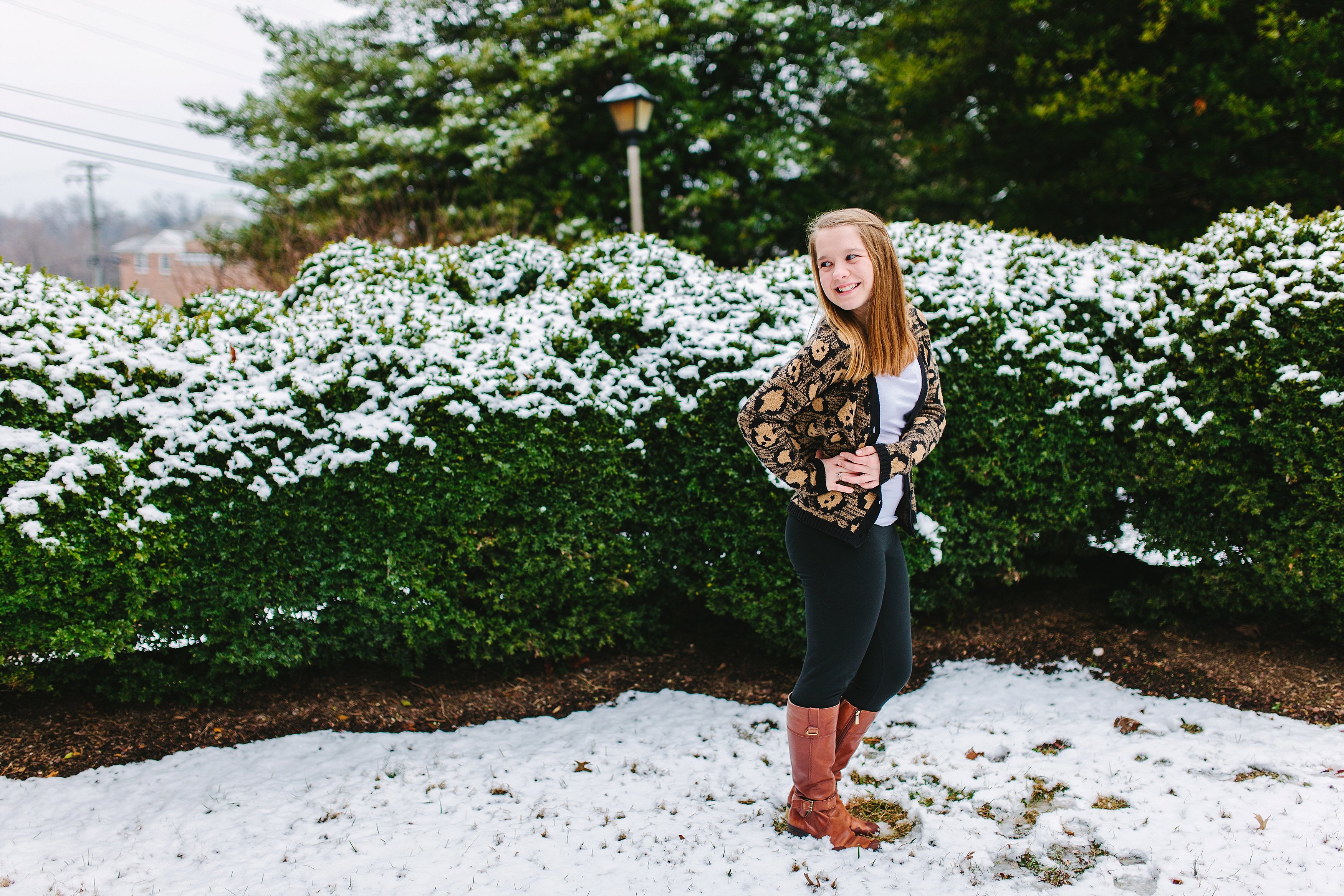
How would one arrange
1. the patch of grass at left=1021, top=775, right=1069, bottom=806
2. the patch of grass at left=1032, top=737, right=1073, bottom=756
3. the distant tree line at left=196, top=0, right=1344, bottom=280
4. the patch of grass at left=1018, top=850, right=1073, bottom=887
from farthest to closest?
the distant tree line at left=196, top=0, right=1344, bottom=280
the patch of grass at left=1032, top=737, right=1073, bottom=756
the patch of grass at left=1021, top=775, right=1069, bottom=806
the patch of grass at left=1018, top=850, right=1073, bottom=887

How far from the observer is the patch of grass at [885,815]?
247 centimetres

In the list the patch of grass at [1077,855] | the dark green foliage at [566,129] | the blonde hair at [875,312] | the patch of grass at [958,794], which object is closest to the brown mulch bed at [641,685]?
the patch of grass at [958,794]

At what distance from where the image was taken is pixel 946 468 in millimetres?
3373

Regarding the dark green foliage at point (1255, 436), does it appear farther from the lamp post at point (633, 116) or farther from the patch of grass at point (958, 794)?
the lamp post at point (633, 116)

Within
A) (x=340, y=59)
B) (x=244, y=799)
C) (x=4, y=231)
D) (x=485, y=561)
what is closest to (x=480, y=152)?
(x=340, y=59)

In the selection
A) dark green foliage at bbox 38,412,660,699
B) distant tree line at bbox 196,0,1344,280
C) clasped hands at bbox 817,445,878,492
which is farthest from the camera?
distant tree line at bbox 196,0,1344,280

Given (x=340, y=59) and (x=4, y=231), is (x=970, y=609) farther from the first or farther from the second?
(x=4, y=231)

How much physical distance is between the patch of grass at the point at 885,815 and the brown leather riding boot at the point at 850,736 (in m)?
0.05

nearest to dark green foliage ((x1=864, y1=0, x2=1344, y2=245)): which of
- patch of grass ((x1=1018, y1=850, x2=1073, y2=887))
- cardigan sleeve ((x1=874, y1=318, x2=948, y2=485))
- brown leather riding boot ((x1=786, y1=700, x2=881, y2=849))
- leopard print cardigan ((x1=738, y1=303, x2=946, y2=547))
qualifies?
cardigan sleeve ((x1=874, y1=318, x2=948, y2=485))

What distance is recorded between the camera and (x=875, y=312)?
7.09 feet

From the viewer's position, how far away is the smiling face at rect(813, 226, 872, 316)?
2129 mm

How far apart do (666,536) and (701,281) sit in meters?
1.25

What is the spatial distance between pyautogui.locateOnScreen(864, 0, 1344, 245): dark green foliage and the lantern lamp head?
4.32m

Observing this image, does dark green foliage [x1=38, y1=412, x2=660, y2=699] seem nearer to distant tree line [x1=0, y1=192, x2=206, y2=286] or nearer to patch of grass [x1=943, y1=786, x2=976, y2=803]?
patch of grass [x1=943, y1=786, x2=976, y2=803]
